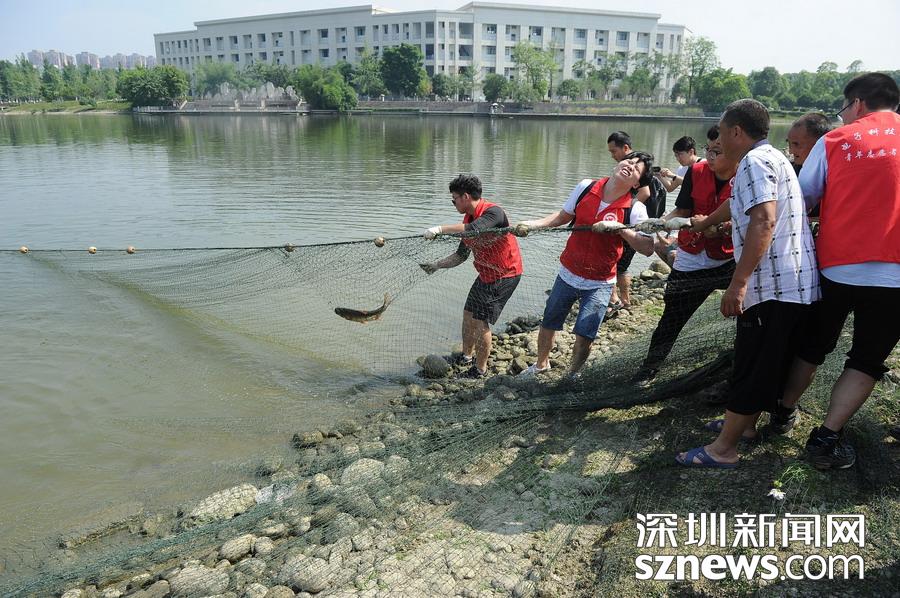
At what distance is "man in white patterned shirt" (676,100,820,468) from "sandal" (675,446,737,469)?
11.1 inches

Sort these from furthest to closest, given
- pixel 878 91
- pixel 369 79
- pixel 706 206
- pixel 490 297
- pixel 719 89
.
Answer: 1. pixel 369 79
2. pixel 719 89
3. pixel 490 297
4. pixel 706 206
5. pixel 878 91

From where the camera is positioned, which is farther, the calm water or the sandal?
the calm water

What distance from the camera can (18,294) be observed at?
773 cm

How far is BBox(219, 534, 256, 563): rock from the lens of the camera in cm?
326

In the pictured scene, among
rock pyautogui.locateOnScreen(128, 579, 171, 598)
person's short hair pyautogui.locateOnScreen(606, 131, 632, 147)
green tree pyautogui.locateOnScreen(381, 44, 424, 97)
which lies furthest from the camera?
green tree pyautogui.locateOnScreen(381, 44, 424, 97)

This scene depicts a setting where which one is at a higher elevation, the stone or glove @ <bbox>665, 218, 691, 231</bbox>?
glove @ <bbox>665, 218, 691, 231</bbox>

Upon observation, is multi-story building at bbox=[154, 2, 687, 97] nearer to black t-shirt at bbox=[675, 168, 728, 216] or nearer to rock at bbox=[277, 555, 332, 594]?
black t-shirt at bbox=[675, 168, 728, 216]

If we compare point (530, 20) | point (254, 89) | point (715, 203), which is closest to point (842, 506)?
point (715, 203)

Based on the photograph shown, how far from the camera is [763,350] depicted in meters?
2.85

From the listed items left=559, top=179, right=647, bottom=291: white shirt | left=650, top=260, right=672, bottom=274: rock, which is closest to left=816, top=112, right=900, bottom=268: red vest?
left=559, top=179, right=647, bottom=291: white shirt

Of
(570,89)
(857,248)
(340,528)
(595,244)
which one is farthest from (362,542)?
(570,89)

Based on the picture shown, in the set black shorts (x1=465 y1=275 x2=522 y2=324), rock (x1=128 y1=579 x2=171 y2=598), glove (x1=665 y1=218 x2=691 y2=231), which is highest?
glove (x1=665 y1=218 x2=691 y2=231)

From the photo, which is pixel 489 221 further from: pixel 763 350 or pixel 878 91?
pixel 878 91

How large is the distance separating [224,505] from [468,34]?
10079cm
